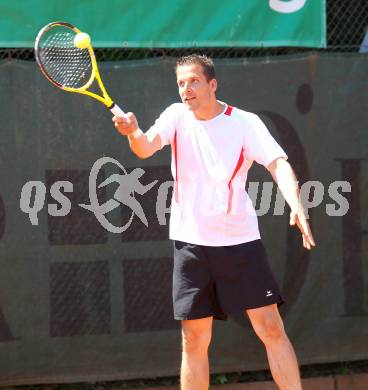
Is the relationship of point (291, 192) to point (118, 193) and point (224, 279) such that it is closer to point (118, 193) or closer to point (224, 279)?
point (224, 279)

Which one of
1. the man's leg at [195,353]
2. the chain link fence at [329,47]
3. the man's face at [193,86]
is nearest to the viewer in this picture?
the man's face at [193,86]

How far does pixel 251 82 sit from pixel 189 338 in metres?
1.70

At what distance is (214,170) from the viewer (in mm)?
4094

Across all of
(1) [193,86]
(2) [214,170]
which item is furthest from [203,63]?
(2) [214,170]

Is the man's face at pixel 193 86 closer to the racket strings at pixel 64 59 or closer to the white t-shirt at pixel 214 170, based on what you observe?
the white t-shirt at pixel 214 170

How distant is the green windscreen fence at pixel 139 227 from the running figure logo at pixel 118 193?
1cm

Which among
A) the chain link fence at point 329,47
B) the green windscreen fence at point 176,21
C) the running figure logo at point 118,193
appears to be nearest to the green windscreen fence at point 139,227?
the running figure logo at point 118,193

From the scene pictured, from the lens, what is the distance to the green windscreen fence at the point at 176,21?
4.88 metres

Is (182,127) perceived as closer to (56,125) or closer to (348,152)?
(56,125)

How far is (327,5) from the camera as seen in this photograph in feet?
18.7

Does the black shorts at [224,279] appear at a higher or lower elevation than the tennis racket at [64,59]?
lower

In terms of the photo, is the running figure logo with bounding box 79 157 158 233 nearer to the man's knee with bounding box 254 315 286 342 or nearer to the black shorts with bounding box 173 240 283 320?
the black shorts with bounding box 173 240 283 320

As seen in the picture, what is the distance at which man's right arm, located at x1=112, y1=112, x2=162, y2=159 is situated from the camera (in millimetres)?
3695

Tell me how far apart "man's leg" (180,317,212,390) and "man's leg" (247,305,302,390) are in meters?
0.25
